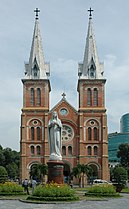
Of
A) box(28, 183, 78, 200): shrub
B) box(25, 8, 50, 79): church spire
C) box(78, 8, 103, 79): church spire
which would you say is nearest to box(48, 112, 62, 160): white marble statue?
box(28, 183, 78, 200): shrub

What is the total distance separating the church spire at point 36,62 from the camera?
245 ft

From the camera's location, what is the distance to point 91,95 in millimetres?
73562

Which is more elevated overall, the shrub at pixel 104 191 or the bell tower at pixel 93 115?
the bell tower at pixel 93 115

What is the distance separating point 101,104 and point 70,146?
957cm

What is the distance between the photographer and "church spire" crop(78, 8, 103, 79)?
244 ft

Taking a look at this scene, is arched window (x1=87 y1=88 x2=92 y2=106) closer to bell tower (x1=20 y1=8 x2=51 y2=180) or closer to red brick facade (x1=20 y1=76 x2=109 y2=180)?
red brick facade (x1=20 y1=76 x2=109 y2=180)

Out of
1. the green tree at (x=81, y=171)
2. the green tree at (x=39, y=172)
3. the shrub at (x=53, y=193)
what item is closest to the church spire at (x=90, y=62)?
the green tree at (x=81, y=171)

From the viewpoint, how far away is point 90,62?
245ft

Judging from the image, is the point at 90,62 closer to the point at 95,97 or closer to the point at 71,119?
the point at 95,97

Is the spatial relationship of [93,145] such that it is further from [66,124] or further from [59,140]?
[59,140]

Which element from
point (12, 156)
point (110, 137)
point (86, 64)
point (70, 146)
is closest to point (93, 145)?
point (70, 146)

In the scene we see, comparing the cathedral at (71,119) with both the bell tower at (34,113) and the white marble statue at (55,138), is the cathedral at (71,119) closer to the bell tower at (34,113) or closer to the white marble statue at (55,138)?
the bell tower at (34,113)

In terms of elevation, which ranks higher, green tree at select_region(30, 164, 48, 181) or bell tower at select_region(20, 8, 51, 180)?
bell tower at select_region(20, 8, 51, 180)

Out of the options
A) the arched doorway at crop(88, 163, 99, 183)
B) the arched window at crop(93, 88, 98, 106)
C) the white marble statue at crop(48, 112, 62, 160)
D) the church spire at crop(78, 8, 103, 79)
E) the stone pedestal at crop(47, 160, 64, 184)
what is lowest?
the arched doorway at crop(88, 163, 99, 183)
